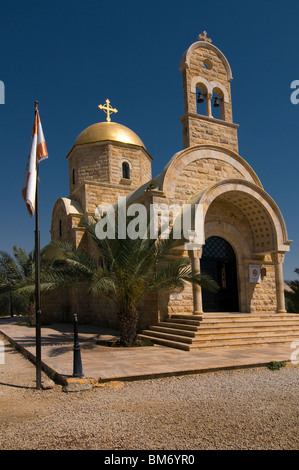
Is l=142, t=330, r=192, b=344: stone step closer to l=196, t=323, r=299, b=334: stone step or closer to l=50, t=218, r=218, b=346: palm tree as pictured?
l=196, t=323, r=299, b=334: stone step

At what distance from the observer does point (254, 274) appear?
14039mm

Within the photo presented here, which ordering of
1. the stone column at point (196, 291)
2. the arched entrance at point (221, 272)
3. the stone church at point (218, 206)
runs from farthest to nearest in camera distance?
the arched entrance at point (221, 272), the stone church at point (218, 206), the stone column at point (196, 291)

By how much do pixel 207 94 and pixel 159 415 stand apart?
12.6 meters

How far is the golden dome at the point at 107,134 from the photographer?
66.0 ft

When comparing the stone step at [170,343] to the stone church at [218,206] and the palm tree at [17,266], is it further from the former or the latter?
the palm tree at [17,266]

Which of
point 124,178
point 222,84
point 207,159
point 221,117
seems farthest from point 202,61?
point 124,178

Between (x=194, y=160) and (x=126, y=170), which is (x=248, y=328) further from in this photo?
(x=126, y=170)

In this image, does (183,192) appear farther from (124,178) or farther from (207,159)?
(124,178)

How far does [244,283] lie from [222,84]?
25.5 ft

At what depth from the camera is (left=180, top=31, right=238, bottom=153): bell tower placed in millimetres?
13672

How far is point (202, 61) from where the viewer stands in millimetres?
14477

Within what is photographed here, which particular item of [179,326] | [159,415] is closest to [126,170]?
[179,326]

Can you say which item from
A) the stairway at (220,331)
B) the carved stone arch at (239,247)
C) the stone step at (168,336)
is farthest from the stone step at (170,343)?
the carved stone arch at (239,247)

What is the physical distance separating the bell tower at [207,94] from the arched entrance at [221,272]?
149 inches
